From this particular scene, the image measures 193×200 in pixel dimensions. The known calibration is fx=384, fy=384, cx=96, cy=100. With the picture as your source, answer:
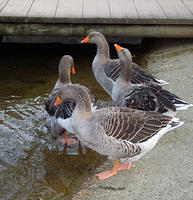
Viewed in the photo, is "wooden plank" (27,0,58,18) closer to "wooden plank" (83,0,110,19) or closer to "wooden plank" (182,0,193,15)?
"wooden plank" (83,0,110,19)

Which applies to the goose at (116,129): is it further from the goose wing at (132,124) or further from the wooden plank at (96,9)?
the wooden plank at (96,9)

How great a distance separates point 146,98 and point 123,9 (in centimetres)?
345

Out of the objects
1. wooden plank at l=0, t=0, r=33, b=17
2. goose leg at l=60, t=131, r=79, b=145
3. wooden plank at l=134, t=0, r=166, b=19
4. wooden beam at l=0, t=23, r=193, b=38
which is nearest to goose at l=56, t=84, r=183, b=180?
goose leg at l=60, t=131, r=79, b=145

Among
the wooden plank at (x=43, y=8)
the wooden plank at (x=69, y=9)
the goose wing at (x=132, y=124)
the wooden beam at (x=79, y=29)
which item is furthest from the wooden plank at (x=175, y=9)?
the goose wing at (x=132, y=124)

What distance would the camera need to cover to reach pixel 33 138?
511 centimetres

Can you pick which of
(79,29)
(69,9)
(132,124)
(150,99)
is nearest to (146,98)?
(150,99)

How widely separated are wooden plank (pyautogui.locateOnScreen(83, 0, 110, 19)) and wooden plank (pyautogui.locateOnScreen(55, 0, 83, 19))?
11cm

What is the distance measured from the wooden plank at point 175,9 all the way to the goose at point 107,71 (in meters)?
1.92

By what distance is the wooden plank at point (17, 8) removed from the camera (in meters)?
7.00

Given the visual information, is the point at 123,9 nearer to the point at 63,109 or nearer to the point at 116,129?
the point at 63,109

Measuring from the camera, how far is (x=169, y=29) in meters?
7.28

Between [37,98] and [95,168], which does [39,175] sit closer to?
[95,168]

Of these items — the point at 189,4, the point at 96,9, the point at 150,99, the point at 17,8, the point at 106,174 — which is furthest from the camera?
the point at 189,4

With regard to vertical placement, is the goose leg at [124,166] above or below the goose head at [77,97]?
below
